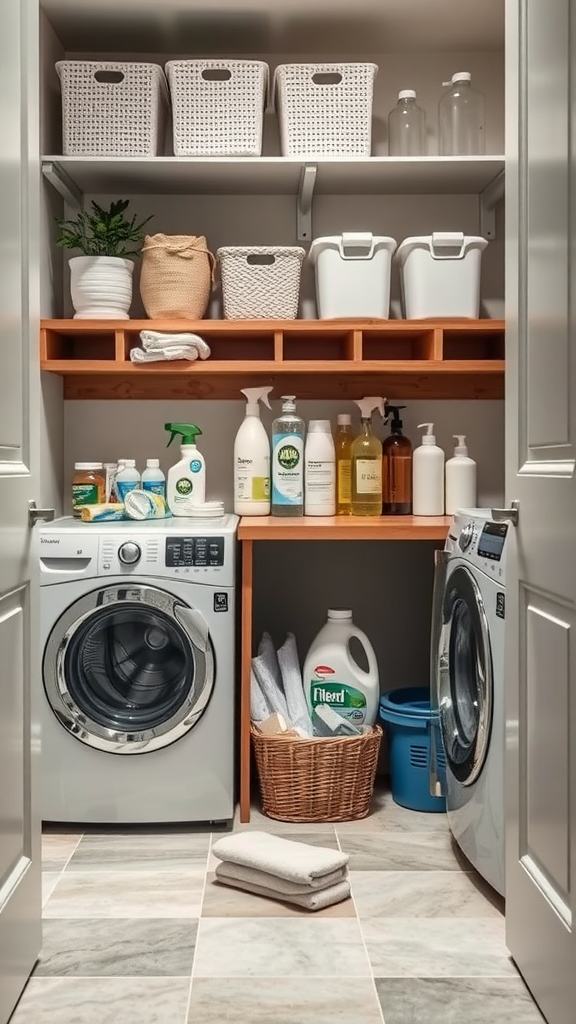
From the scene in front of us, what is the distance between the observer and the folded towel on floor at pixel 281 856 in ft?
7.21

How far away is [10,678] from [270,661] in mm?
1372

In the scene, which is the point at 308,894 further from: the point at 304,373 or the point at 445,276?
the point at 445,276

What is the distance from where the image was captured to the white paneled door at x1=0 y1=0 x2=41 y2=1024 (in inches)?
64.9

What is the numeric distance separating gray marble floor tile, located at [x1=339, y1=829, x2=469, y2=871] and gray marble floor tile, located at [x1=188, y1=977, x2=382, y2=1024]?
59cm

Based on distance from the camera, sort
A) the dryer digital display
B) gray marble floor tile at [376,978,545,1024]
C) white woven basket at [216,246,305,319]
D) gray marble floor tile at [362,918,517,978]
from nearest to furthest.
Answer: gray marble floor tile at [376,978,545,1024] < gray marble floor tile at [362,918,517,978] < the dryer digital display < white woven basket at [216,246,305,319]

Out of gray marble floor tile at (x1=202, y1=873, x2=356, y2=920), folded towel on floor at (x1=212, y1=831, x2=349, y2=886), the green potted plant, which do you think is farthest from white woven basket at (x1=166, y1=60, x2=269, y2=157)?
gray marble floor tile at (x1=202, y1=873, x2=356, y2=920)

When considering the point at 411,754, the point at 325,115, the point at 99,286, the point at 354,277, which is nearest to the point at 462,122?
the point at 325,115

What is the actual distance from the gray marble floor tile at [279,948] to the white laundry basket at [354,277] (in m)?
1.69

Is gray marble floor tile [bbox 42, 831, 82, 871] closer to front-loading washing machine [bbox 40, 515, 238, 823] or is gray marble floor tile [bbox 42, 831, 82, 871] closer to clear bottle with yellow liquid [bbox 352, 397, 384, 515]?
front-loading washing machine [bbox 40, 515, 238, 823]

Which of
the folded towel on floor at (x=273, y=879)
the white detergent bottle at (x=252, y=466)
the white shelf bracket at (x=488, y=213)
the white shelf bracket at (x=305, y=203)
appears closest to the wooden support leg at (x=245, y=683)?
the white detergent bottle at (x=252, y=466)

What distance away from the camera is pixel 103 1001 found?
1800 mm

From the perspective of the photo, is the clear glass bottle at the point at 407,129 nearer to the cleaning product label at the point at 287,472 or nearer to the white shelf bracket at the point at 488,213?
the white shelf bracket at the point at 488,213

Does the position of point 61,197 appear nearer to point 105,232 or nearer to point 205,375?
point 105,232

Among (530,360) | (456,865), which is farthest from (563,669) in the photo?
(456,865)
